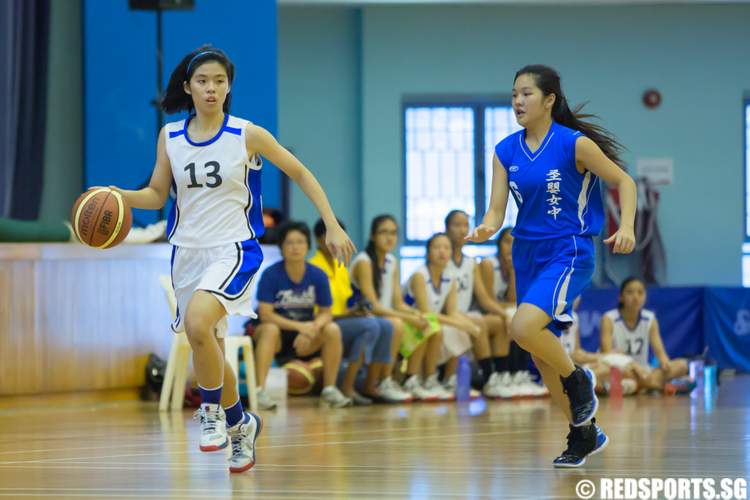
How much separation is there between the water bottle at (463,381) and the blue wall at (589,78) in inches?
199

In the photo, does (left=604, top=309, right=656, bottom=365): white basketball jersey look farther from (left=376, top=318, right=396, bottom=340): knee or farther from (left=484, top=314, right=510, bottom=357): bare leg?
(left=376, top=318, right=396, bottom=340): knee

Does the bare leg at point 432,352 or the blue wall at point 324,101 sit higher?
the blue wall at point 324,101

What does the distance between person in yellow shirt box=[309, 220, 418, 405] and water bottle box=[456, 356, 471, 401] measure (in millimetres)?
365

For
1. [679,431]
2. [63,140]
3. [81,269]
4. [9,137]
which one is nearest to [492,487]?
[679,431]

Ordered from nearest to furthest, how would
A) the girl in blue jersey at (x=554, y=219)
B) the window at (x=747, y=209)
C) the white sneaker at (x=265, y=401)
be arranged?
the girl in blue jersey at (x=554, y=219) < the white sneaker at (x=265, y=401) < the window at (x=747, y=209)

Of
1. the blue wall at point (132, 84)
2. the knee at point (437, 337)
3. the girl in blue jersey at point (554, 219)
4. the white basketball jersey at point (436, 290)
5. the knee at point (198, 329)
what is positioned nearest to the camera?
the knee at point (198, 329)

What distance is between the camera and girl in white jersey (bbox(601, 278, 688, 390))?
822cm

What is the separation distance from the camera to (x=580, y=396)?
4234 mm

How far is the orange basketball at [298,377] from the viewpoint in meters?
7.55

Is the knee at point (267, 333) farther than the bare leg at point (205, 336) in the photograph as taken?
Yes

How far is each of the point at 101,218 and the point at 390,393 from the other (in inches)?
150

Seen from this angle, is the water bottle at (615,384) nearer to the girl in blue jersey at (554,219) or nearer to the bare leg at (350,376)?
the bare leg at (350,376)

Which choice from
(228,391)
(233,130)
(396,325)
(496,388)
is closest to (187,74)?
(233,130)

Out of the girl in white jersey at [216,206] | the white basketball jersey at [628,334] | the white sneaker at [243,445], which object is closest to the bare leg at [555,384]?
the girl in white jersey at [216,206]
